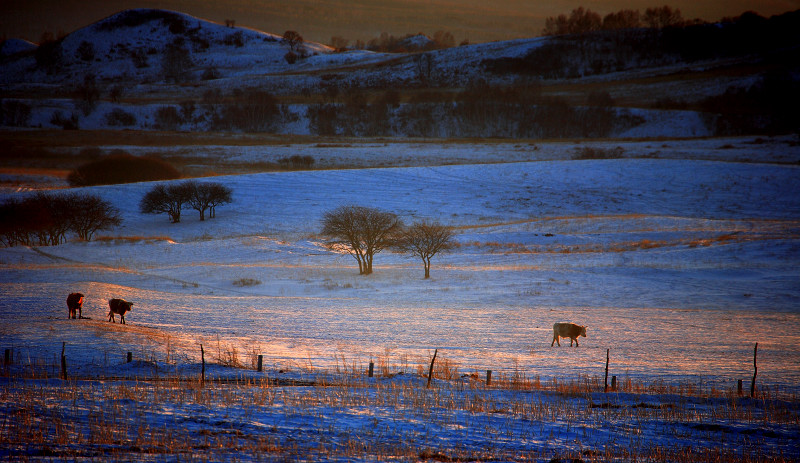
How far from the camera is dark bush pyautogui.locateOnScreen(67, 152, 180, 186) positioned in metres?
62.0

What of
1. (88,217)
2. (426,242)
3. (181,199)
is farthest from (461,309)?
(88,217)

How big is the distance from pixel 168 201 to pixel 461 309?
1421 inches

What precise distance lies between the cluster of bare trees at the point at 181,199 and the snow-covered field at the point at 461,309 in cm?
155

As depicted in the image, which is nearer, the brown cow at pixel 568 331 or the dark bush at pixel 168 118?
the brown cow at pixel 568 331

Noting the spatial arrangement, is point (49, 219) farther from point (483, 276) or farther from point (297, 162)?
point (297, 162)

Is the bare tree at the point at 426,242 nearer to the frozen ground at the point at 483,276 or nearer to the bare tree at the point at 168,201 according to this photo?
the frozen ground at the point at 483,276

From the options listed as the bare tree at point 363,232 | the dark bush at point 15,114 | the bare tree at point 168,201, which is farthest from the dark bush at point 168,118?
the bare tree at point 363,232

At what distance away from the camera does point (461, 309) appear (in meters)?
25.1

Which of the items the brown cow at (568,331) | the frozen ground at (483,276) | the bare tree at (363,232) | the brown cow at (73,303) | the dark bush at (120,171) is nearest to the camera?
the frozen ground at (483,276)

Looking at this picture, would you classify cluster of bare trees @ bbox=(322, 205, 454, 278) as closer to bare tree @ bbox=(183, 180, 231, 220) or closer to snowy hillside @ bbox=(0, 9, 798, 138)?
bare tree @ bbox=(183, 180, 231, 220)

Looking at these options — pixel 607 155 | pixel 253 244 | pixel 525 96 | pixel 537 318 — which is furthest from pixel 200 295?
pixel 525 96

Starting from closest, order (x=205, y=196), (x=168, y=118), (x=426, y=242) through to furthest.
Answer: (x=426, y=242) < (x=205, y=196) < (x=168, y=118)

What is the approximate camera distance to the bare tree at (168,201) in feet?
164

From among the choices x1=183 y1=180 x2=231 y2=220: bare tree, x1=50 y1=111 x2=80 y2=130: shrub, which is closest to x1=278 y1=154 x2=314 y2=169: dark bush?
x1=183 y1=180 x2=231 y2=220: bare tree
